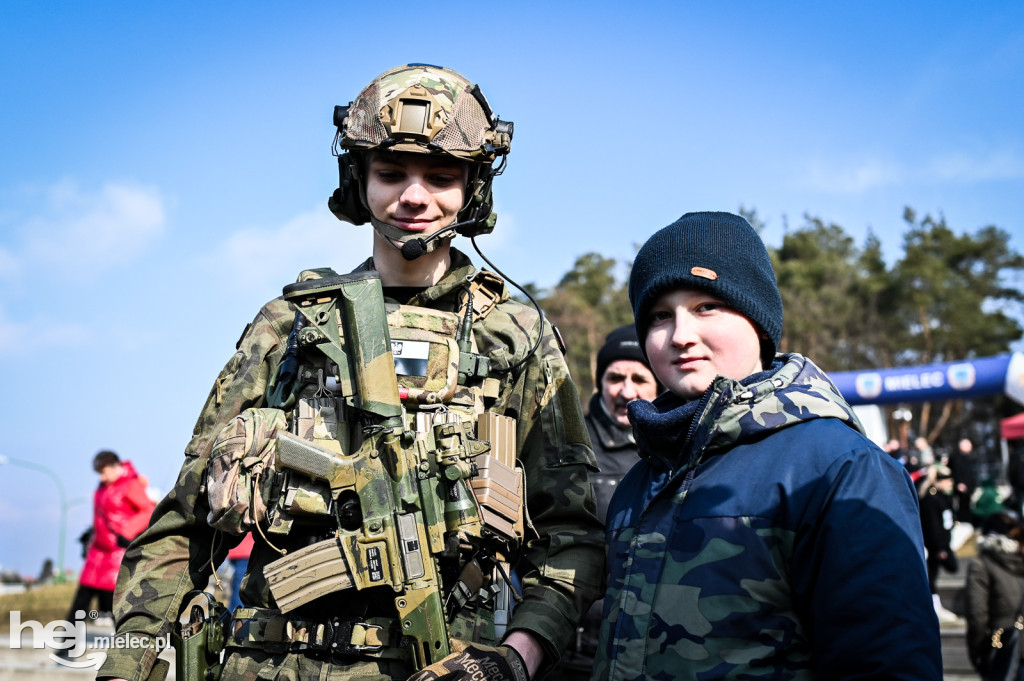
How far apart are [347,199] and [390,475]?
3.61 feet

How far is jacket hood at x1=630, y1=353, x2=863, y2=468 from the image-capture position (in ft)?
6.97

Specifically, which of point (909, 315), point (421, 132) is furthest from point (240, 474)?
point (909, 315)

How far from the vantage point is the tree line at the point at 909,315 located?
132ft

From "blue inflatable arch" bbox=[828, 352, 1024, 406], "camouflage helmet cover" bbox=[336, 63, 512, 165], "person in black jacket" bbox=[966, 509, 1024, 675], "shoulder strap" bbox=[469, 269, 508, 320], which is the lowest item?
"person in black jacket" bbox=[966, 509, 1024, 675]

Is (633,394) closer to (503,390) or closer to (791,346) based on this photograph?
(503,390)

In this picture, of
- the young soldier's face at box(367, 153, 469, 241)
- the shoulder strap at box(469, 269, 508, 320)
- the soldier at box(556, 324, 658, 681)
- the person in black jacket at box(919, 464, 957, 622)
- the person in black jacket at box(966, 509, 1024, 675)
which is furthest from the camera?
the person in black jacket at box(919, 464, 957, 622)

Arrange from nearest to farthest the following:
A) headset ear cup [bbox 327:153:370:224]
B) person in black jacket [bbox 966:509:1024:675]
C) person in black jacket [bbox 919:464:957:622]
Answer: headset ear cup [bbox 327:153:370:224]
person in black jacket [bbox 966:509:1024:675]
person in black jacket [bbox 919:464:957:622]

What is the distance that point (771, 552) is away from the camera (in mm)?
2004

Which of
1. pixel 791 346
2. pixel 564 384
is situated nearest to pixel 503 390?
pixel 564 384

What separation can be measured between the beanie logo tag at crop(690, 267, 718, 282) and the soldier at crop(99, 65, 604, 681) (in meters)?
0.74

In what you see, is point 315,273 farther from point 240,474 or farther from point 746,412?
point 746,412

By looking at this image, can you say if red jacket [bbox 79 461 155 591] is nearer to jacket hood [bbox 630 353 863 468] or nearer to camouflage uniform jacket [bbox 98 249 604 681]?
camouflage uniform jacket [bbox 98 249 604 681]

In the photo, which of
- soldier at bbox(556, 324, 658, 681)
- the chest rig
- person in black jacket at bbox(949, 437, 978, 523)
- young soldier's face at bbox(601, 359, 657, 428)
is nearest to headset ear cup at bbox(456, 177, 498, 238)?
the chest rig

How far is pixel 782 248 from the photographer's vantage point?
162ft
